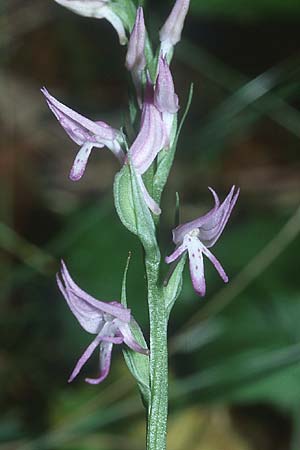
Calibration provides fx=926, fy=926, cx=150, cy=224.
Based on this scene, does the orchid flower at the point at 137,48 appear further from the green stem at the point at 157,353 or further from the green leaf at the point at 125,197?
the green stem at the point at 157,353

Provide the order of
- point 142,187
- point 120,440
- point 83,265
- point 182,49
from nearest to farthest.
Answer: point 142,187
point 120,440
point 83,265
point 182,49

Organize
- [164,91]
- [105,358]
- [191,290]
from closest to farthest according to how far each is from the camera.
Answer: [164,91]
[105,358]
[191,290]

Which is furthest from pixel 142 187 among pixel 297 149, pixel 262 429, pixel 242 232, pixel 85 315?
pixel 297 149

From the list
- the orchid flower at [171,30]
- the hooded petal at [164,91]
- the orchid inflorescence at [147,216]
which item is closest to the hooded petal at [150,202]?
the orchid inflorescence at [147,216]

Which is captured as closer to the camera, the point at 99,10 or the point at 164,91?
the point at 164,91

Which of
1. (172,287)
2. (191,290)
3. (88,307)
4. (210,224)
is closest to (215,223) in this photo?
(210,224)

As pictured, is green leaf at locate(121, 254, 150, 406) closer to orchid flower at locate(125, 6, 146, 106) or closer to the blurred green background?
the blurred green background

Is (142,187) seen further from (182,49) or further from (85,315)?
(182,49)

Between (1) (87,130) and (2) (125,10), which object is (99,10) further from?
(1) (87,130)
